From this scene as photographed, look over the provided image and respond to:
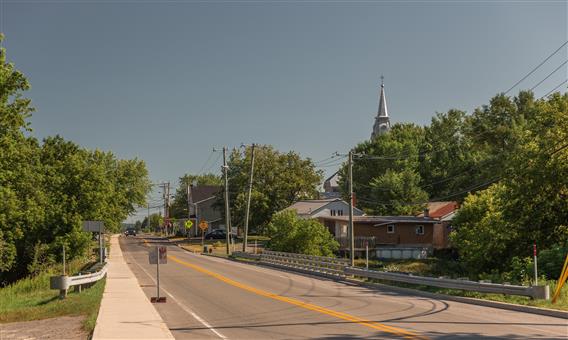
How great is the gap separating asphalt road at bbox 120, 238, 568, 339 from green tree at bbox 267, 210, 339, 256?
1060 inches

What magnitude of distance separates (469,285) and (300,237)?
110 ft

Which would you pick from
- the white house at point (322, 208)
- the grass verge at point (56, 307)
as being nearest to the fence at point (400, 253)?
the white house at point (322, 208)

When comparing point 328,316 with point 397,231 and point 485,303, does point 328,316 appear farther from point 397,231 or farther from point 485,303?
point 397,231

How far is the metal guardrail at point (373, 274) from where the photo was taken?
1955 centimetres

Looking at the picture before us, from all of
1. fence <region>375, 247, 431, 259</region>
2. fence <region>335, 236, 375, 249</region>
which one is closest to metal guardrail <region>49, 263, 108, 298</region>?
fence <region>375, 247, 431, 259</region>

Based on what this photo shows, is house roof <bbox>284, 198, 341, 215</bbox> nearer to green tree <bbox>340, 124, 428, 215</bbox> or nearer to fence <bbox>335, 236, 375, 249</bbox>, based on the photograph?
green tree <bbox>340, 124, 428, 215</bbox>

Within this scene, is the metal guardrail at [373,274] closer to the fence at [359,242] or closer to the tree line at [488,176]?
the tree line at [488,176]

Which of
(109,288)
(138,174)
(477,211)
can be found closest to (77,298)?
(109,288)

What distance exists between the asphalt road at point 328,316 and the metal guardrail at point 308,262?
6.93 meters

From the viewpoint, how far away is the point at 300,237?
55.2 meters

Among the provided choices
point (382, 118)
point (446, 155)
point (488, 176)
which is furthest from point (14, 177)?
point (382, 118)

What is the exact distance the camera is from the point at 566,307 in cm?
1717

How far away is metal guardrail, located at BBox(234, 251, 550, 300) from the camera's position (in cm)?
1955

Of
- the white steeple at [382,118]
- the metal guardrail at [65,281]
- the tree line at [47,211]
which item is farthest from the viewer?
the white steeple at [382,118]
